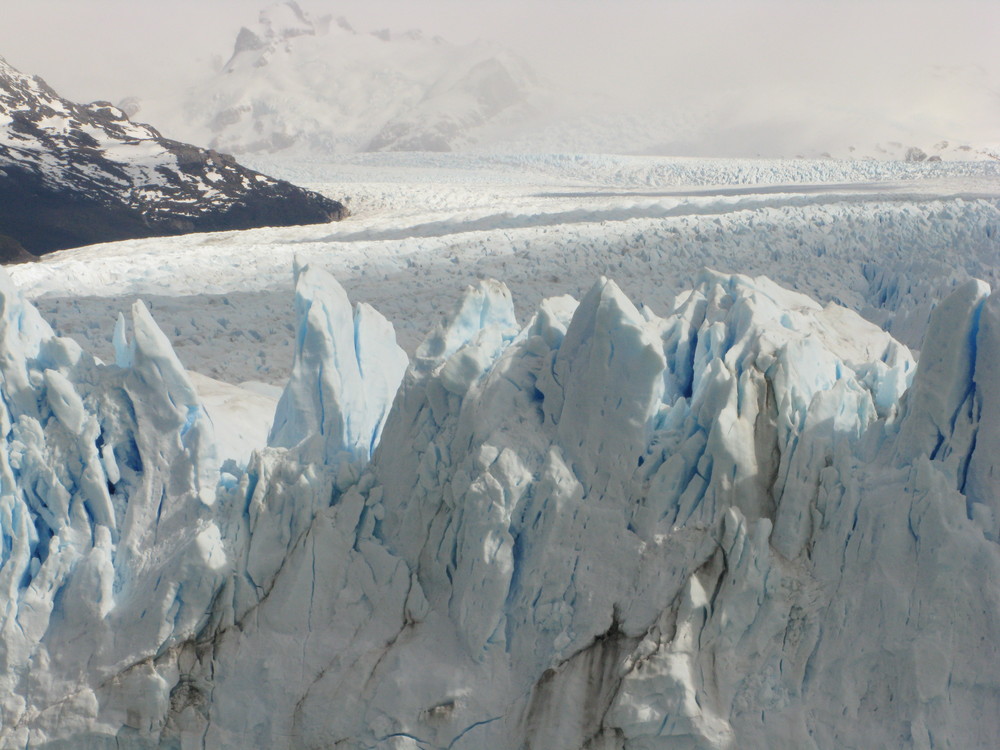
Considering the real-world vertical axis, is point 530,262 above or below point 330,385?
above

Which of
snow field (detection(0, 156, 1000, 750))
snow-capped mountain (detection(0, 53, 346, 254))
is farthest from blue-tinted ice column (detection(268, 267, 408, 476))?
snow-capped mountain (detection(0, 53, 346, 254))

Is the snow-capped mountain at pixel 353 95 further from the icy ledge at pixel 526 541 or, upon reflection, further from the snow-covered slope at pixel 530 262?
the icy ledge at pixel 526 541

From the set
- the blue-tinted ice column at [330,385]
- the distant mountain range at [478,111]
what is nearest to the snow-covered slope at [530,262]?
the blue-tinted ice column at [330,385]

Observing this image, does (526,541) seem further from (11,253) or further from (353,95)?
(353,95)

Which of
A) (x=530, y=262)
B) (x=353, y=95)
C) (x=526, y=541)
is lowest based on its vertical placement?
(x=526, y=541)

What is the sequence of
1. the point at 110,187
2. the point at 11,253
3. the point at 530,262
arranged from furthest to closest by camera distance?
the point at 110,187 → the point at 11,253 → the point at 530,262

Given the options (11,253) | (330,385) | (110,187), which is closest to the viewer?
(330,385)

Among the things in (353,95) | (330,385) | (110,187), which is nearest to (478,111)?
(353,95)

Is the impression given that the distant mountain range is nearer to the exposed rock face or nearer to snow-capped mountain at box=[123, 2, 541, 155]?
snow-capped mountain at box=[123, 2, 541, 155]
